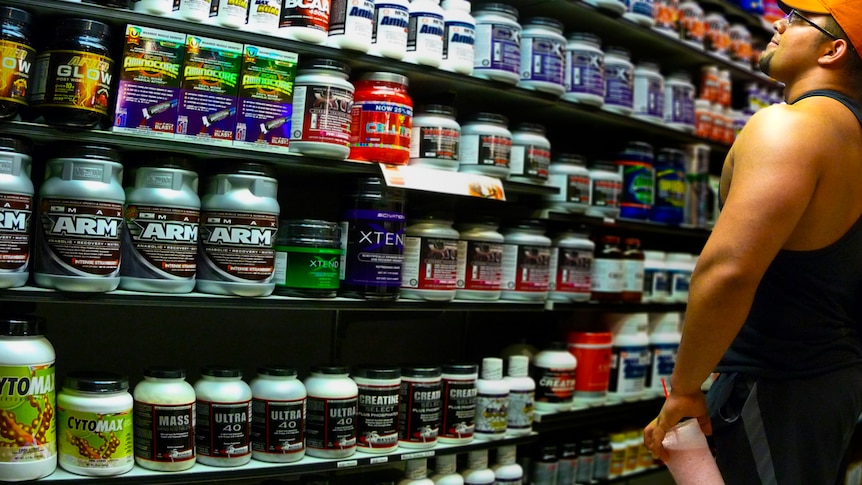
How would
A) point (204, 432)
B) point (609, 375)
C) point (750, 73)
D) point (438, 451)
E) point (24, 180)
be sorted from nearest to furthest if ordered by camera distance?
1. point (24, 180)
2. point (204, 432)
3. point (438, 451)
4. point (609, 375)
5. point (750, 73)

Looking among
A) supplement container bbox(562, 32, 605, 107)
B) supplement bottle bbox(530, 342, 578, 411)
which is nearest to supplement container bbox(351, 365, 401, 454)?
supplement bottle bbox(530, 342, 578, 411)

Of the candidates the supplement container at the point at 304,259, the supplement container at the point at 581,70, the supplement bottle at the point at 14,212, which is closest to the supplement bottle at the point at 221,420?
the supplement container at the point at 304,259

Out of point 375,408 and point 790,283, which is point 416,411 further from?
point 790,283

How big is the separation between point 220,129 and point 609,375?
6.47 ft

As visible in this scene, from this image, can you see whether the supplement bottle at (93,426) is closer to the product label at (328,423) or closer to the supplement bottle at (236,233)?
the supplement bottle at (236,233)

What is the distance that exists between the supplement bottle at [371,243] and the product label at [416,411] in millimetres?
341

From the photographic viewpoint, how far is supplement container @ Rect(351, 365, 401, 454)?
2406 millimetres

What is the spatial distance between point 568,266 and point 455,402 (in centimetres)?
79

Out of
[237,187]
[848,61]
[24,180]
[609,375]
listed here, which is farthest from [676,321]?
[24,180]

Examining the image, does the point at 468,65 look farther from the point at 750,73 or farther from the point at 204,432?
the point at 750,73

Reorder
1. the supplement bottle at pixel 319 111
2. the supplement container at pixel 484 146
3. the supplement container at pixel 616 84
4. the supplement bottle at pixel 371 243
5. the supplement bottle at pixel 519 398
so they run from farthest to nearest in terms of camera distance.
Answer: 1. the supplement container at pixel 616 84
2. the supplement bottle at pixel 519 398
3. the supplement container at pixel 484 146
4. the supplement bottle at pixel 371 243
5. the supplement bottle at pixel 319 111

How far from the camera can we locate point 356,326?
3.02 m

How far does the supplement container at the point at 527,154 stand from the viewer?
112 inches

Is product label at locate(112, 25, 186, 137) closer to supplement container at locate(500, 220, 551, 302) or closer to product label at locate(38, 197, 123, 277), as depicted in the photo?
product label at locate(38, 197, 123, 277)
